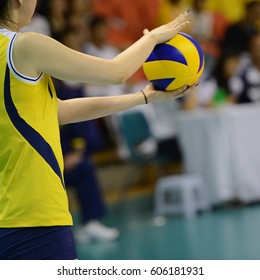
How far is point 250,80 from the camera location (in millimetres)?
8117

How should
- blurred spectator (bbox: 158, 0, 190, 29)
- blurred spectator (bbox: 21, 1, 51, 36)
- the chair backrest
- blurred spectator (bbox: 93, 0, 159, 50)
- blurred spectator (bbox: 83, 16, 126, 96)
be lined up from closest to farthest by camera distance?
1. the chair backrest
2. blurred spectator (bbox: 21, 1, 51, 36)
3. blurred spectator (bbox: 83, 16, 126, 96)
4. blurred spectator (bbox: 158, 0, 190, 29)
5. blurred spectator (bbox: 93, 0, 159, 50)

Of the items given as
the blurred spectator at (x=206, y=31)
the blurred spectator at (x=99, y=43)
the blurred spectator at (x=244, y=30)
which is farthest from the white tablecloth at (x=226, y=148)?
the blurred spectator at (x=244, y=30)

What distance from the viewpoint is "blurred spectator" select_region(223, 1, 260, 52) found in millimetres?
9859

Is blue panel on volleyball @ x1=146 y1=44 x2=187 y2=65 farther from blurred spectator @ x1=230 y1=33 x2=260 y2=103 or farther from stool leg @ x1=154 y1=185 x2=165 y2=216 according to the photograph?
blurred spectator @ x1=230 y1=33 x2=260 y2=103

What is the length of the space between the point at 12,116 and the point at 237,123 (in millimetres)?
5057

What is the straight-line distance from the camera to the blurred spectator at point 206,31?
32.4ft

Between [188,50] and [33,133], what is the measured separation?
782mm

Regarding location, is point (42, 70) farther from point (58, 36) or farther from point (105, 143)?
point (105, 143)

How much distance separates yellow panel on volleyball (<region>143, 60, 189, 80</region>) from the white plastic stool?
4.51m

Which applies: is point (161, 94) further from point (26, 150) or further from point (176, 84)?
point (26, 150)

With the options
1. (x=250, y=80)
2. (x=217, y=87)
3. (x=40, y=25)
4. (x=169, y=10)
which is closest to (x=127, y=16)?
(x=169, y=10)

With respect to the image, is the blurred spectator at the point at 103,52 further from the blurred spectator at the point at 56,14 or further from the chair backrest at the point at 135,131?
the chair backrest at the point at 135,131

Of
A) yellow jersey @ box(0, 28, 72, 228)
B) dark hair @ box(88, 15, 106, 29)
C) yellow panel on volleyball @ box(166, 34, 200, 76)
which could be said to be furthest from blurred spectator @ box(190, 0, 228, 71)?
yellow jersey @ box(0, 28, 72, 228)
